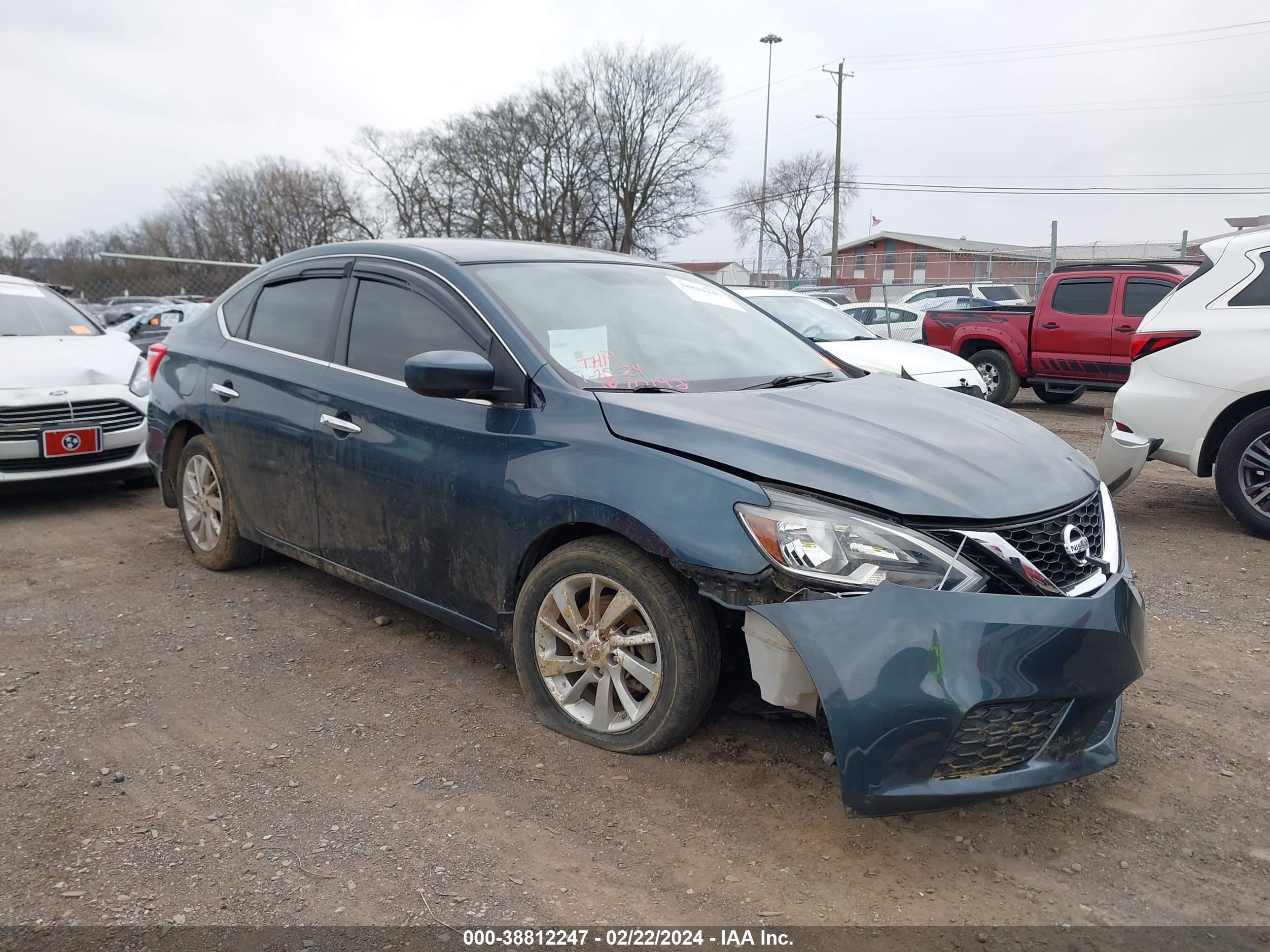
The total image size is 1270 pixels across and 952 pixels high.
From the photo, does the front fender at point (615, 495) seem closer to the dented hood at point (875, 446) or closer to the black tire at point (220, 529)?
the dented hood at point (875, 446)

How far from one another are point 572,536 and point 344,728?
107 cm

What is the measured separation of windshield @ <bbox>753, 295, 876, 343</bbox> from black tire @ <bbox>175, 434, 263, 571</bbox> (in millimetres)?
6105

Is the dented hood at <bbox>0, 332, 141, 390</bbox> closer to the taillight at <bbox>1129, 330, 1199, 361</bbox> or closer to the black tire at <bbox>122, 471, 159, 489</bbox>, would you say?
the black tire at <bbox>122, 471, 159, 489</bbox>

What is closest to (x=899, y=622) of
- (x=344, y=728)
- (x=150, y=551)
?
(x=344, y=728)

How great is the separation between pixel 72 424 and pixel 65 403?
0.47 ft

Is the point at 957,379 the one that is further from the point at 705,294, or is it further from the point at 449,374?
the point at 449,374

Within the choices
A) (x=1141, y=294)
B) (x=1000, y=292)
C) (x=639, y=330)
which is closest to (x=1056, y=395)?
(x=1141, y=294)

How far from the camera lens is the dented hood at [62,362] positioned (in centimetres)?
621

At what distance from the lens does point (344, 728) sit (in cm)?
331

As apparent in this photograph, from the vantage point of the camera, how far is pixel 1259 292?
5754mm

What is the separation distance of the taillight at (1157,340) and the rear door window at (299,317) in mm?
4832

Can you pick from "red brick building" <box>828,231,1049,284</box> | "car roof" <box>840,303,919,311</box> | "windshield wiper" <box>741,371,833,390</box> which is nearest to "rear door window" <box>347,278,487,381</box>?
"windshield wiper" <box>741,371,833,390</box>

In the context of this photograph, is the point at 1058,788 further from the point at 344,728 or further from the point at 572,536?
the point at 344,728

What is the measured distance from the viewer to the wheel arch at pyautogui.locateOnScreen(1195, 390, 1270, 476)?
5680mm
